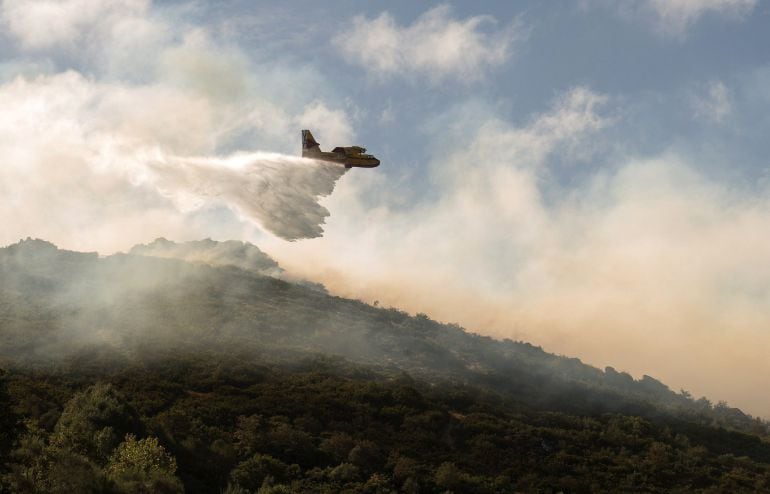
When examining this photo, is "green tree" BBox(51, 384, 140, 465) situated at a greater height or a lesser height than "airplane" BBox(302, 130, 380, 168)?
lesser

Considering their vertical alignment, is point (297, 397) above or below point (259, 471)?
above

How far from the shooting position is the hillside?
7381cm

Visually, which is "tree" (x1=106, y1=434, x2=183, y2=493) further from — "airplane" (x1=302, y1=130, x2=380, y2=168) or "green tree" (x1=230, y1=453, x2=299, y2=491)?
"airplane" (x1=302, y1=130, x2=380, y2=168)

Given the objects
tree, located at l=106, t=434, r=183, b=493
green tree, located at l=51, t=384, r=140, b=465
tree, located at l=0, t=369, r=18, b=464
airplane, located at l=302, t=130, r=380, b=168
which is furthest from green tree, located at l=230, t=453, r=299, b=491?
airplane, located at l=302, t=130, r=380, b=168

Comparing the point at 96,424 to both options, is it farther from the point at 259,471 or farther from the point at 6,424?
the point at 6,424

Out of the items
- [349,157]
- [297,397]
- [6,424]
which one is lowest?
[6,424]

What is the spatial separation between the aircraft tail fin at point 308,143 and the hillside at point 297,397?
2918cm

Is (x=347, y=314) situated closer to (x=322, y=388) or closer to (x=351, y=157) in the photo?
(x=322, y=388)

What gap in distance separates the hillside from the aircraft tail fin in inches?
1149

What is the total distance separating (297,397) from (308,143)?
130 ft

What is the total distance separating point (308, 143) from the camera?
237 feet

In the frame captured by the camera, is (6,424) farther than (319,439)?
No

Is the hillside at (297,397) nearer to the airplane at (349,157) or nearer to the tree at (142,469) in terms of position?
the tree at (142,469)

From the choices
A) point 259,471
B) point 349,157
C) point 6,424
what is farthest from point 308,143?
point 6,424
